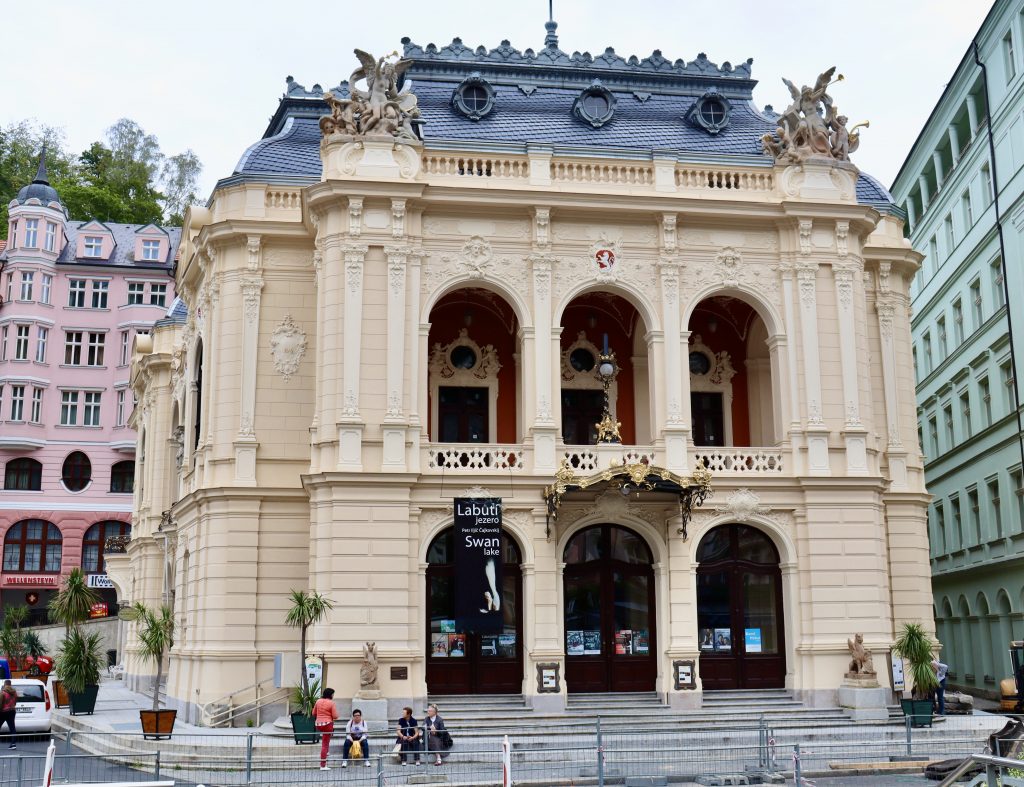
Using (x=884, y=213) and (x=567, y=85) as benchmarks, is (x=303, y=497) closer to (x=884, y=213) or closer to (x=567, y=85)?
(x=567, y=85)

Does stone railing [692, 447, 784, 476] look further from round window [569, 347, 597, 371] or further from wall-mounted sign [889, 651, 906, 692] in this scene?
wall-mounted sign [889, 651, 906, 692]

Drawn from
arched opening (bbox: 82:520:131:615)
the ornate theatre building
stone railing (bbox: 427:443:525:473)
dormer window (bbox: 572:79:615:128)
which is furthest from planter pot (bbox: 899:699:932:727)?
arched opening (bbox: 82:520:131:615)

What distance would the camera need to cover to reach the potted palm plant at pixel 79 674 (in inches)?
1204

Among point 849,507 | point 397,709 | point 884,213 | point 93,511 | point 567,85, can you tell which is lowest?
point 397,709

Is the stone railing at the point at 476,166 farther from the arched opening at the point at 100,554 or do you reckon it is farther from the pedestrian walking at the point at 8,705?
the arched opening at the point at 100,554

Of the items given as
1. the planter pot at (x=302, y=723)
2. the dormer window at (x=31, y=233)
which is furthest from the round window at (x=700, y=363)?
the dormer window at (x=31, y=233)

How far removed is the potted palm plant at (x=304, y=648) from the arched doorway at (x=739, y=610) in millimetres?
9292

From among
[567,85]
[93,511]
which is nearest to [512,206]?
[567,85]

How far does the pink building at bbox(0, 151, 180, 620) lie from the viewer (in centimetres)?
6116

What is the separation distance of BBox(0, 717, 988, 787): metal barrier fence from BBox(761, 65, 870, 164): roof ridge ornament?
14351mm

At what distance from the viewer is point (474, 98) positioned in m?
33.2

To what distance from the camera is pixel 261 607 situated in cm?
2948

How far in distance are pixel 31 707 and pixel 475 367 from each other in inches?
549

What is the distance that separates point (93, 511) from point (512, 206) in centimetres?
4151
